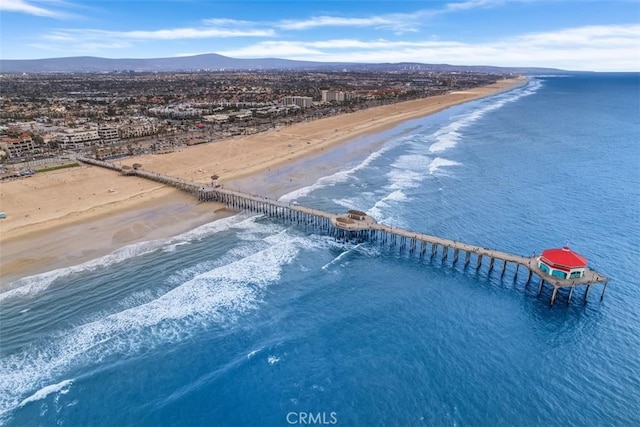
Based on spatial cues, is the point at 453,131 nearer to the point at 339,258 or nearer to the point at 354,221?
the point at 354,221

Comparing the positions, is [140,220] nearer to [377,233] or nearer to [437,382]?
[377,233]

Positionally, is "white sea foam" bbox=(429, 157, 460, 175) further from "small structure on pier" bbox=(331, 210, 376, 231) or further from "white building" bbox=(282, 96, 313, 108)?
"white building" bbox=(282, 96, 313, 108)

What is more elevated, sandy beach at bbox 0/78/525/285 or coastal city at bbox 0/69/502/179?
coastal city at bbox 0/69/502/179

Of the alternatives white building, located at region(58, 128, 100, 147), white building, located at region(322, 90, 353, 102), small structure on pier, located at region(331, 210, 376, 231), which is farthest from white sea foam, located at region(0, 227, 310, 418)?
white building, located at region(322, 90, 353, 102)

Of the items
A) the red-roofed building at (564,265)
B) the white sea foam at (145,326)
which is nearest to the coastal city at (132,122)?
the white sea foam at (145,326)

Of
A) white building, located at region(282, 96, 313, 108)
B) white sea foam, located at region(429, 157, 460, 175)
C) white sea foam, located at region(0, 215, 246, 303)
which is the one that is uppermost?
white building, located at region(282, 96, 313, 108)

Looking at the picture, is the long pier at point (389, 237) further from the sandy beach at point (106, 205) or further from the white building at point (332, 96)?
the white building at point (332, 96)
